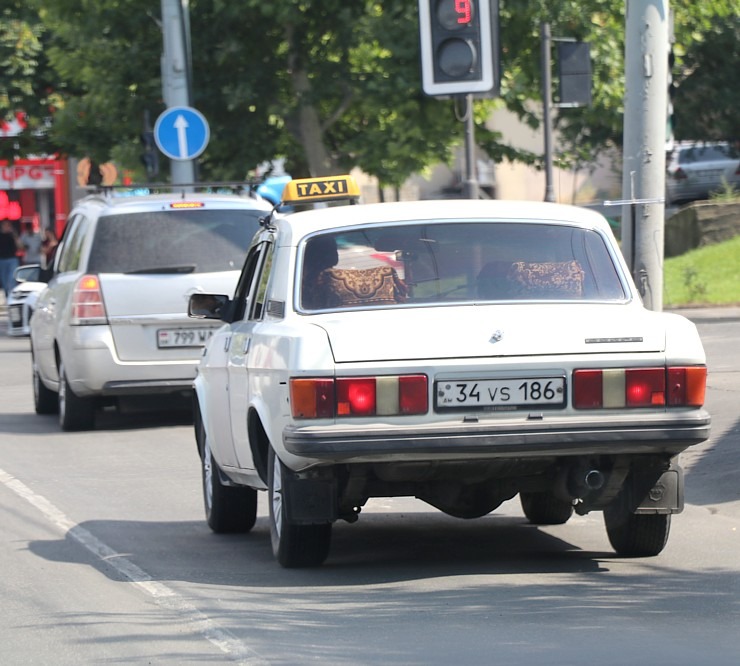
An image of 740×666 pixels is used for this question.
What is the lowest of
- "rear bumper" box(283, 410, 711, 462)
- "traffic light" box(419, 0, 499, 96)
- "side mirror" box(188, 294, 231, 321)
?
"rear bumper" box(283, 410, 711, 462)

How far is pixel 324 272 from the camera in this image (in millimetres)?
7898

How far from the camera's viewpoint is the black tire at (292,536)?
7738 mm

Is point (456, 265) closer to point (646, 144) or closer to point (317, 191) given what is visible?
point (317, 191)

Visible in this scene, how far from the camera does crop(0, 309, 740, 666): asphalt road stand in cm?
619

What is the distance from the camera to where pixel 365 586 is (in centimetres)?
746

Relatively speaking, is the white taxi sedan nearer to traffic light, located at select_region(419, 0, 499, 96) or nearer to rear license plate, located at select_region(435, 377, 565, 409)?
rear license plate, located at select_region(435, 377, 565, 409)

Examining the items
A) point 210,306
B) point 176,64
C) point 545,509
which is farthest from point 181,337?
point 176,64

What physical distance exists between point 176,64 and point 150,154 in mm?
4090

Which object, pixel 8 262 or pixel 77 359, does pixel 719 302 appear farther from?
pixel 8 262

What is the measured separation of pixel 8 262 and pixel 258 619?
2558 centimetres

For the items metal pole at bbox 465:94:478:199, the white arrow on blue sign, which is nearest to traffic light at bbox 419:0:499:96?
metal pole at bbox 465:94:478:199

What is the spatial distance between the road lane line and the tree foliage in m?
18.0

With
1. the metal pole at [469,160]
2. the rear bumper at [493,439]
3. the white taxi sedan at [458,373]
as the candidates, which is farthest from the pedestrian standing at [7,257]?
the rear bumper at [493,439]

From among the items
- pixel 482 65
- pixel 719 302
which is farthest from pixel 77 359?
pixel 719 302
